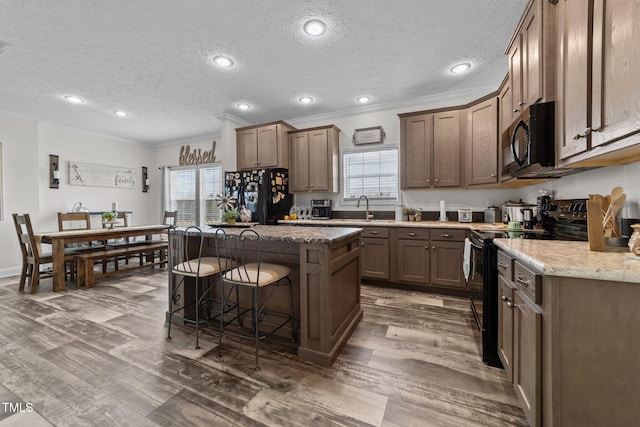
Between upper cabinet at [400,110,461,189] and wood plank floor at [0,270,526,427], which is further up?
upper cabinet at [400,110,461,189]

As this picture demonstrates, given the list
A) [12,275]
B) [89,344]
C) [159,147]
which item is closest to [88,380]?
[89,344]

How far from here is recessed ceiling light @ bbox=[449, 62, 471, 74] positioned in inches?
125

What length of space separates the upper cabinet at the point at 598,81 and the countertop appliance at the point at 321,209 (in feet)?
10.5

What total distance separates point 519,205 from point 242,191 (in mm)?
3959

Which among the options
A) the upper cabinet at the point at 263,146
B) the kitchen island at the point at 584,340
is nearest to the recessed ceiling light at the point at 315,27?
the upper cabinet at the point at 263,146

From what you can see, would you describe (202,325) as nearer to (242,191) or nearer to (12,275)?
(242,191)

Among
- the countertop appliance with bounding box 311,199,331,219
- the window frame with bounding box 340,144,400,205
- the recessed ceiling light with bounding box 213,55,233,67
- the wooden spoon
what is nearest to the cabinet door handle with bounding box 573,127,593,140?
the wooden spoon

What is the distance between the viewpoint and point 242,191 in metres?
4.57

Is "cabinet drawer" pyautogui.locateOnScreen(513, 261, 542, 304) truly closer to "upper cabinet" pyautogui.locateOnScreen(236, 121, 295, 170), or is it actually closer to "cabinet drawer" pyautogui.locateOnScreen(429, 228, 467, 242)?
"cabinet drawer" pyautogui.locateOnScreen(429, 228, 467, 242)

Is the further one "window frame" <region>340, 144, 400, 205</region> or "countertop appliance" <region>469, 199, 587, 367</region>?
"window frame" <region>340, 144, 400, 205</region>

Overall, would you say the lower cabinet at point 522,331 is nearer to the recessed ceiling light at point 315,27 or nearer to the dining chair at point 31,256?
the recessed ceiling light at point 315,27

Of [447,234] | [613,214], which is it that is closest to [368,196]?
[447,234]

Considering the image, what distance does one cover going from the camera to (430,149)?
374 cm

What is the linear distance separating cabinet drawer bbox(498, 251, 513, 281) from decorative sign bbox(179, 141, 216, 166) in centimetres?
588
